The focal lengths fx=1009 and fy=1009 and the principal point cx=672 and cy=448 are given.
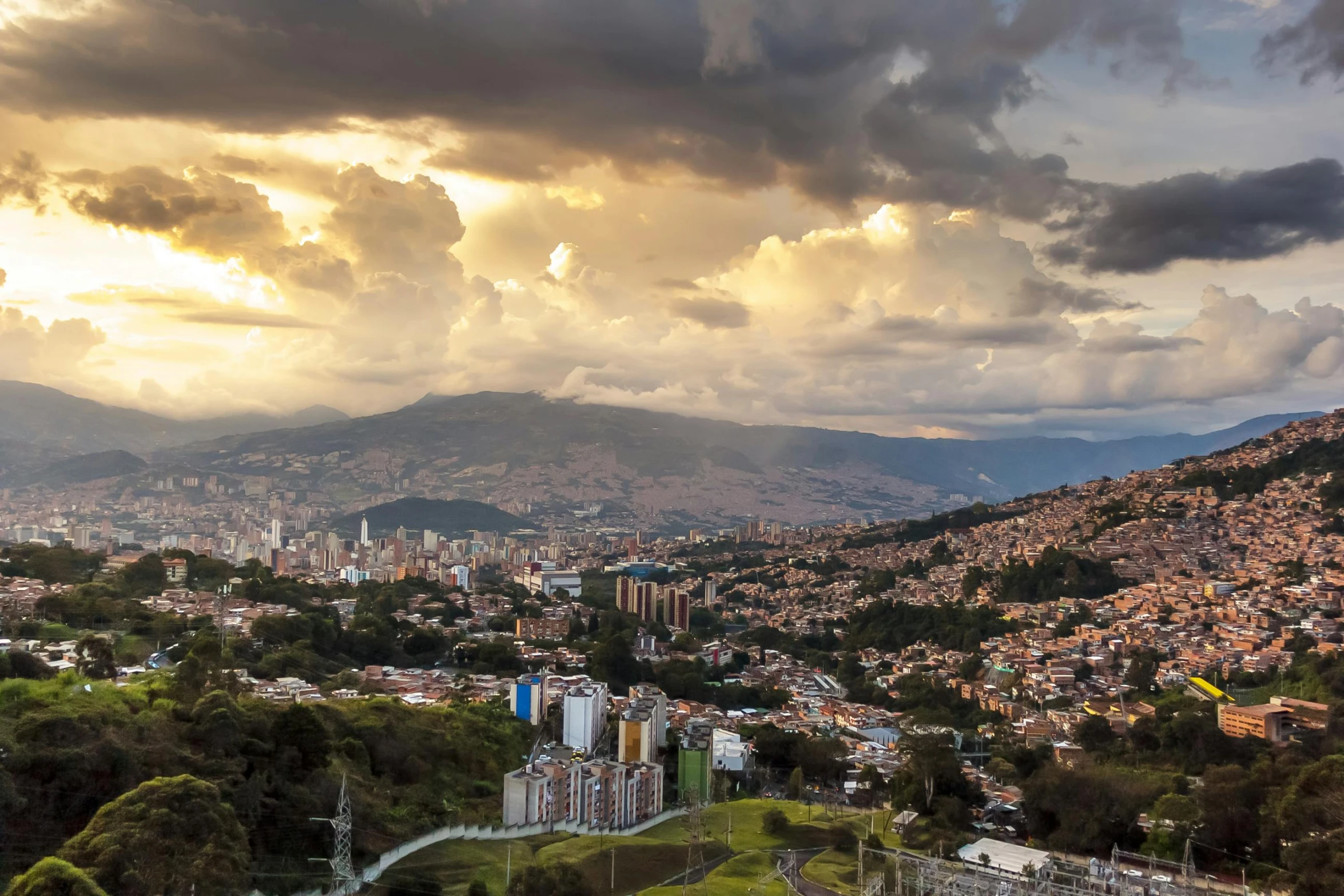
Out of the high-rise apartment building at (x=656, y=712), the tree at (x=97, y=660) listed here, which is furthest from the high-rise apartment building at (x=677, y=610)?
the tree at (x=97, y=660)

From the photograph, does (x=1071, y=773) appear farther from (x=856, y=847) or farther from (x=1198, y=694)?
(x=1198, y=694)

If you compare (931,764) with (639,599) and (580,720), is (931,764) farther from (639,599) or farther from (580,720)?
(639,599)

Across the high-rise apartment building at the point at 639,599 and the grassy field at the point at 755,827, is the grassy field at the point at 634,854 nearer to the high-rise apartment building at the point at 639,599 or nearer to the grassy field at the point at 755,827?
the grassy field at the point at 755,827

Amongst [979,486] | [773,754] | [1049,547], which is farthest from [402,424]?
[773,754]

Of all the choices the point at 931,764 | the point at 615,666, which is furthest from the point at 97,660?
the point at 931,764

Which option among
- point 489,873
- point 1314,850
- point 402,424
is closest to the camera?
point 1314,850

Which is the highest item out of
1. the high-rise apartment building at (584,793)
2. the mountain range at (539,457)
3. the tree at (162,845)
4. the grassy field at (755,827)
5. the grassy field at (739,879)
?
the mountain range at (539,457)
